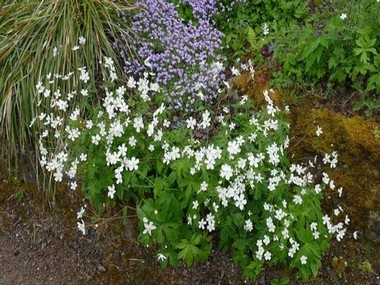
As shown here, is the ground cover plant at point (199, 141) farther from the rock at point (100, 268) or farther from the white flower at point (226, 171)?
the rock at point (100, 268)

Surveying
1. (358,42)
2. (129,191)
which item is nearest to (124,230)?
(129,191)

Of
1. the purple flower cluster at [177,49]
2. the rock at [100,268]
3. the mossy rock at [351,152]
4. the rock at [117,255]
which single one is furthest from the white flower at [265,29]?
the rock at [100,268]

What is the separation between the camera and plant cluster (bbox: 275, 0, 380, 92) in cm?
312

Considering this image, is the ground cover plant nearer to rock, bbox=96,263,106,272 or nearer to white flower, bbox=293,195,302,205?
white flower, bbox=293,195,302,205

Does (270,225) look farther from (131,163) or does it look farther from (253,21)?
(253,21)

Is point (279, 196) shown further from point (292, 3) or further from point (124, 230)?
point (292, 3)

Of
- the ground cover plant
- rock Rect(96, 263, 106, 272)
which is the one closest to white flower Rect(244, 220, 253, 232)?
the ground cover plant

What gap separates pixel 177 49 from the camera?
3625 mm

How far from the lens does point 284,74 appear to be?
3.46 meters

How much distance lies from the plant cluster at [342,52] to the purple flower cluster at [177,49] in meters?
0.53

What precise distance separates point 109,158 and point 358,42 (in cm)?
174

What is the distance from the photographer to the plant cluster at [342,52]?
312 centimetres

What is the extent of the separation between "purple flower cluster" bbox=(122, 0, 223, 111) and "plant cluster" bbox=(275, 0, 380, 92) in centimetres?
53

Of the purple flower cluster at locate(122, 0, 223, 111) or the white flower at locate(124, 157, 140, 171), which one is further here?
the purple flower cluster at locate(122, 0, 223, 111)
